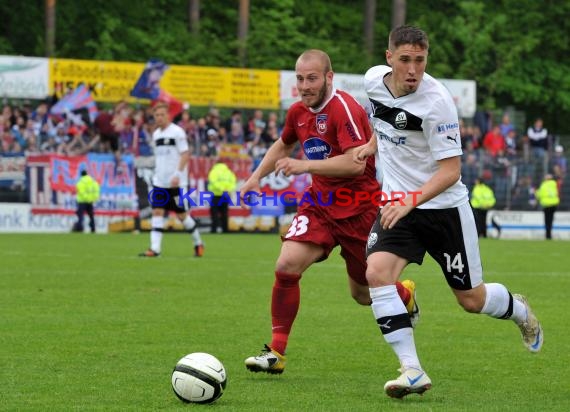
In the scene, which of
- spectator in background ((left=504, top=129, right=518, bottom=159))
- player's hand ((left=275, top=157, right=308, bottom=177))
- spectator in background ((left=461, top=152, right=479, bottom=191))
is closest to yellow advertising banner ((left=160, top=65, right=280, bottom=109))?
spectator in background ((left=461, top=152, right=479, bottom=191))

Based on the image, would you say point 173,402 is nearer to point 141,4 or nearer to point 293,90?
point 293,90

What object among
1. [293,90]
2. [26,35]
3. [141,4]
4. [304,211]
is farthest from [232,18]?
[304,211]

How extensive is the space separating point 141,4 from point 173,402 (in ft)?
127

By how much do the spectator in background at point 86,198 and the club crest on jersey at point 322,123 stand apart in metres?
20.5

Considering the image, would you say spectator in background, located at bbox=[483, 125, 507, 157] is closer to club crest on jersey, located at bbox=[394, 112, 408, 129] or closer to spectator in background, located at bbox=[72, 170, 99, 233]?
spectator in background, located at bbox=[72, 170, 99, 233]

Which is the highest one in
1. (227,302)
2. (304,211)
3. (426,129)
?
(426,129)

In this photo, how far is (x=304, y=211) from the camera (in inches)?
325

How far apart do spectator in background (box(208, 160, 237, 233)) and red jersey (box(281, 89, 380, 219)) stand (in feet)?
69.1

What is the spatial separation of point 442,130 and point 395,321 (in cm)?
112

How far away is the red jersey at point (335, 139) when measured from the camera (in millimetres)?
8000

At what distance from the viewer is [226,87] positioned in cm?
3173

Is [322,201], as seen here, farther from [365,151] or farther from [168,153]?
[168,153]

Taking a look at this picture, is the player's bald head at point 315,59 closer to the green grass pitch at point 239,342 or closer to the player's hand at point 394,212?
the player's hand at point 394,212

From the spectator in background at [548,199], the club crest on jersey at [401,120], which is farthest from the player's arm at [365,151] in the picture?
the spectator in background at [548,199]
